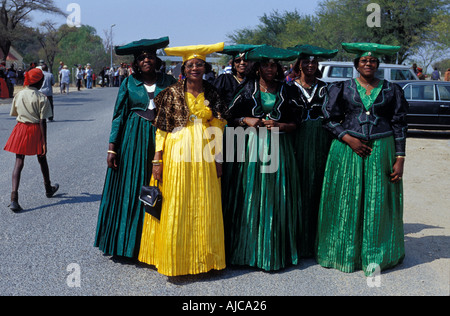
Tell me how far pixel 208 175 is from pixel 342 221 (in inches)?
48.0

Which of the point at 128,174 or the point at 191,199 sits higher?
the point at 128,174

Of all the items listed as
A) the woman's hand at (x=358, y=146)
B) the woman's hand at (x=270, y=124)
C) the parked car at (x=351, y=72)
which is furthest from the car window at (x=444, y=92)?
the woman's hand at (x=270, y=124)

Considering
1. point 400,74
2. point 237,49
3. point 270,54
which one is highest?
point 237,49

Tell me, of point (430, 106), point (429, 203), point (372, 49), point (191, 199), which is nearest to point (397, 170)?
point (372, 49)

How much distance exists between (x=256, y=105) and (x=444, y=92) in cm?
1064

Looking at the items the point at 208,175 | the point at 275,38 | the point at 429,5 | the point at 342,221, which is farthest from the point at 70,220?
the point at 275,38

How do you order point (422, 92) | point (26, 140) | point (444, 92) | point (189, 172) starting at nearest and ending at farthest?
point (189, 172) < point (26, 140) < point (444, 92) < point (422, 92)

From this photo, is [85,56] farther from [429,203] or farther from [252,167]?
[252,167]

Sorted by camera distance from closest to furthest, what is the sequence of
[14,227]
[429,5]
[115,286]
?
[115,286] → [14,227] → [429,5]

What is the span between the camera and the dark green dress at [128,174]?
175 inches

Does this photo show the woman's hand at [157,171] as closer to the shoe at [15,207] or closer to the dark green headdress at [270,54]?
the dark green headdress at [270,54]

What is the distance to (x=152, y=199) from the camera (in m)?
4.11
